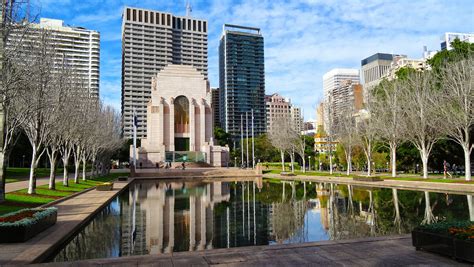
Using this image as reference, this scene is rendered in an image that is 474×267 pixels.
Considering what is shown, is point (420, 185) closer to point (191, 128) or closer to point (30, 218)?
point (30, 218)

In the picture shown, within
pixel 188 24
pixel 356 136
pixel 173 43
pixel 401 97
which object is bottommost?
pixel 356 136

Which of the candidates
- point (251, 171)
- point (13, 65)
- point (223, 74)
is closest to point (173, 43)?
point (223, 74)

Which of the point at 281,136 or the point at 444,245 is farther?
the point at 281,136

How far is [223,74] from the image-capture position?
17938 centimetres

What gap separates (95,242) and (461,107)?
3188 centimetres

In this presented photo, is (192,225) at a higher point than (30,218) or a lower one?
lower

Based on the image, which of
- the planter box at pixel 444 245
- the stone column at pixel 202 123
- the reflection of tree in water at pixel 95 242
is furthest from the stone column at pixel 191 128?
the planter box at pixel 444 245

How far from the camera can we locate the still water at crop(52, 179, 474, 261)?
12.5 meters

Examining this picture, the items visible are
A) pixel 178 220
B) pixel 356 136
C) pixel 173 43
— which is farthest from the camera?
pixel 173 43

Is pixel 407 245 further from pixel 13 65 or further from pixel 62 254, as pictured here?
pixel 13 65

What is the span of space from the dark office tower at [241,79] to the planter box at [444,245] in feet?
507

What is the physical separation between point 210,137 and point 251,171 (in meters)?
27.3

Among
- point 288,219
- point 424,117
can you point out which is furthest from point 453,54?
point 288,219

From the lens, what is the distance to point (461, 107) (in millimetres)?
A: 32062
